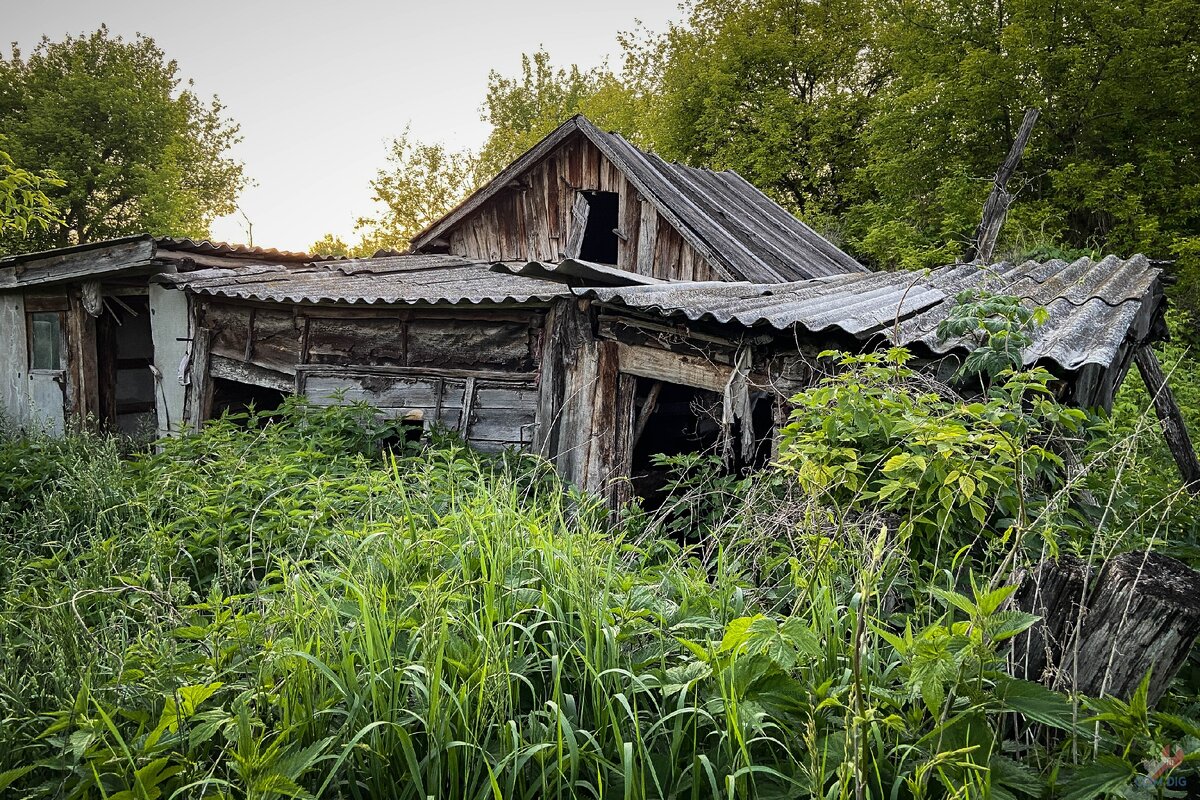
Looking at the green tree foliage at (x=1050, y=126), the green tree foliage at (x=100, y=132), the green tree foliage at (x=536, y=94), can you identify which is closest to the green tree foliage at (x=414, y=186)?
the green tree foliage at (x=536, y=94)

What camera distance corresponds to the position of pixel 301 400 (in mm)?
7270

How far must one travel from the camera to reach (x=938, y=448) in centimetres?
249

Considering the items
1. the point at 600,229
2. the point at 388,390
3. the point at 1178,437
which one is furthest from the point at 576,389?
the point at 600,229

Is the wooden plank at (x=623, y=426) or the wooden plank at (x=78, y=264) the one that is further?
the wooden plank at (x=78, y=264)

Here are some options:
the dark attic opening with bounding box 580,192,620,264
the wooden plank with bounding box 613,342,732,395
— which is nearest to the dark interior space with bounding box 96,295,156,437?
the dark attic opening with bounding box 580,192,620,264

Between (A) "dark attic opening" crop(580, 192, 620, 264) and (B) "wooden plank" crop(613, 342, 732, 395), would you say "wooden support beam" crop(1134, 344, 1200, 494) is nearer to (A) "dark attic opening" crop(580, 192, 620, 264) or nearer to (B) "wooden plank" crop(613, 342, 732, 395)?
(B) "wooden plank" crop(613, 342, 732, 395)

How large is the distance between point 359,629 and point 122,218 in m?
30.4

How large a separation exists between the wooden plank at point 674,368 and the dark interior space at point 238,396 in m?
5.46

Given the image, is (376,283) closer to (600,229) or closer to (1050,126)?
(600,229)

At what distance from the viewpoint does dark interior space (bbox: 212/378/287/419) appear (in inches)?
364

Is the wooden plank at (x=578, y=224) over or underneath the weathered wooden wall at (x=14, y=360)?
over

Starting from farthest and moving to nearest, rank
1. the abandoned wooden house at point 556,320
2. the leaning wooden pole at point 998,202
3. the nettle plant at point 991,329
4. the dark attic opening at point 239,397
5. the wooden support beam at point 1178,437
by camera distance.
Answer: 1. the dark attic opening at point 239,397
2. the leaning wooden pole at point 998,202
3. the wooden support beam at point 1178,437
4. the abandoned wooden house at point 556,320
5. the nettle plant at point 991,329

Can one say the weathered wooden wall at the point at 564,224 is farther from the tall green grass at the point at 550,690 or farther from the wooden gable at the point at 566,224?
the tall green grass at the point at 550,690

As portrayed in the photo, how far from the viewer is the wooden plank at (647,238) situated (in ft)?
32.8
